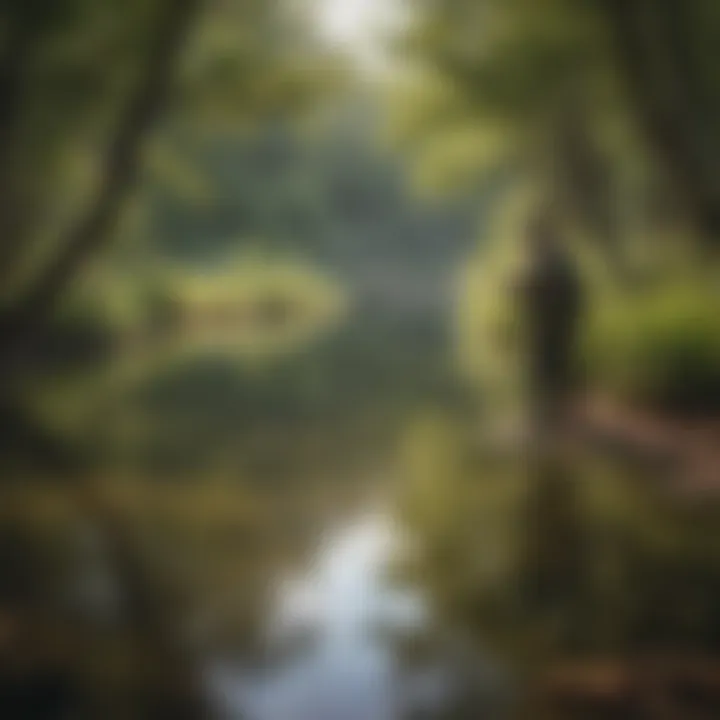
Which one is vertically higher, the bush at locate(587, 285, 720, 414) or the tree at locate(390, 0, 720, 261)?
the tree at locate(390, 0, 720, 261)

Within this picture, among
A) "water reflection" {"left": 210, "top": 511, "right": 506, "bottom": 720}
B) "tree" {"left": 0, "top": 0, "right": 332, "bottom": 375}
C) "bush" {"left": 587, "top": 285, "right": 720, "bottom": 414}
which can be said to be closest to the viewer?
"water reflection" {"left": 210, "top": 511, "right": 506, "bottom": 720}

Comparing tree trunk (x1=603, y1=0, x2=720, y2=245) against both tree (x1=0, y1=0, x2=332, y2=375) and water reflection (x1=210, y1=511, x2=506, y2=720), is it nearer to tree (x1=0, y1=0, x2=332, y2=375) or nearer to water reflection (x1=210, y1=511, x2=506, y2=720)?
tree (x1=0, y1=0, x2=332, y2=375)

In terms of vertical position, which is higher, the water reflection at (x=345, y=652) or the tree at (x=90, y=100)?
the tree at (x=90, y=100)

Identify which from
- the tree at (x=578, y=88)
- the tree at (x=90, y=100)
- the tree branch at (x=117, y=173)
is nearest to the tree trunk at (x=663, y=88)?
the tree at (x=578, y=88)

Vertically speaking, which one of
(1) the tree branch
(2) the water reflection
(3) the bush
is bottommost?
(2) the water reflection

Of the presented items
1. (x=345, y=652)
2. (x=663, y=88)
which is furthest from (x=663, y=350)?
(x=345, y=652)

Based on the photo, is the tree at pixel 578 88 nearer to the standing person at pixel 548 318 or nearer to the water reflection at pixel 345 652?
the standing person at pixel 548 318

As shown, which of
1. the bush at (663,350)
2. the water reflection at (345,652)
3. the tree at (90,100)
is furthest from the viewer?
Answer: the tree at (90,100)

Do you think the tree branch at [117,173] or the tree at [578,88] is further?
the tree branch at [117,173]

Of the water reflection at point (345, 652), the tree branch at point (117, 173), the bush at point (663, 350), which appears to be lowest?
the water reflection at point (345, 652)

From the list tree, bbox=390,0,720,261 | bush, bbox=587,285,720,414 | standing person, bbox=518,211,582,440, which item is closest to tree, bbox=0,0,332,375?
tree, bbox=390,0,720,261

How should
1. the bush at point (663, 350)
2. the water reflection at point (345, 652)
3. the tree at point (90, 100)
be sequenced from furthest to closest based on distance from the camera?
the tree at point (90, 100) → the bush at point (663, 350) → the water reflection at point (345, 652)

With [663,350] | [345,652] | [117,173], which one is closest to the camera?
[345,652]

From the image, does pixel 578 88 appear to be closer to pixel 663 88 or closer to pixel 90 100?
pixel 663 88
